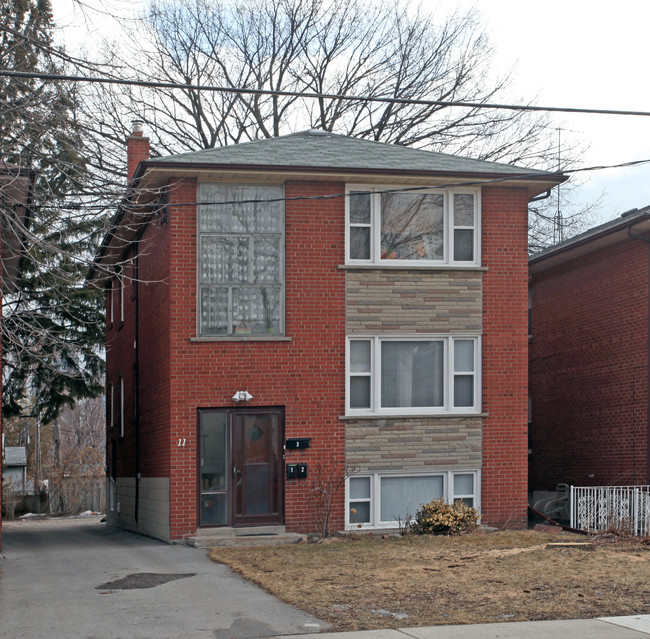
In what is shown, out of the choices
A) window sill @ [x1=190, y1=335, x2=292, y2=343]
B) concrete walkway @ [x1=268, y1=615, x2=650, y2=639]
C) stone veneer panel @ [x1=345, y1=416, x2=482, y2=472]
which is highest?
window sill @ [x1=190, y1=335, x2=292, y2=343]

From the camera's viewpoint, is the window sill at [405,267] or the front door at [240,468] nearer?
the front door at [240,468]

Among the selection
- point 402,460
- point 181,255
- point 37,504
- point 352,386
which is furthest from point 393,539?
point 37,504

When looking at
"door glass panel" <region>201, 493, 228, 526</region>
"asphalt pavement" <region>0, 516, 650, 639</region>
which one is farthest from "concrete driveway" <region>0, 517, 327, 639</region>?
"door glass panel" <region>201, 493, 228, 526</region>

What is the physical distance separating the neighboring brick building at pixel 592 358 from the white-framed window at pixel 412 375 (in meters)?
4.21

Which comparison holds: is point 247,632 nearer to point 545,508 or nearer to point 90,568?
point 90,568

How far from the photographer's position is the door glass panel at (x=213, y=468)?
17641mm

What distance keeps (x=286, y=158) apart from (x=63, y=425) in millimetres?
71977

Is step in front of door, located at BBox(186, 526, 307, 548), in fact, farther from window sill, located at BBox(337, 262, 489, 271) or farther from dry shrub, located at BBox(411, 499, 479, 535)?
window sill, located at BBox(337, 262, 489, 271)

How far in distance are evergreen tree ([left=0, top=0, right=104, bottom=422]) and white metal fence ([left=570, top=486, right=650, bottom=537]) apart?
395 inches

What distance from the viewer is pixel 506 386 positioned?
18766 millimetres

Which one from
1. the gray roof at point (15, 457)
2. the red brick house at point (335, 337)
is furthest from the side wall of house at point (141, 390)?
the gray roof at point (15, 457)

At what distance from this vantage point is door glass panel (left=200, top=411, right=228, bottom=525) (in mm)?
17641

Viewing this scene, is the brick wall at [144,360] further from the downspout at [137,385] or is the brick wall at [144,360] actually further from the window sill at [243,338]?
the window sill at [243,338]

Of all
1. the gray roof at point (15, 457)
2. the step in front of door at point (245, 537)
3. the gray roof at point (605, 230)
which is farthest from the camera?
the gray roof at point (15, 457)
